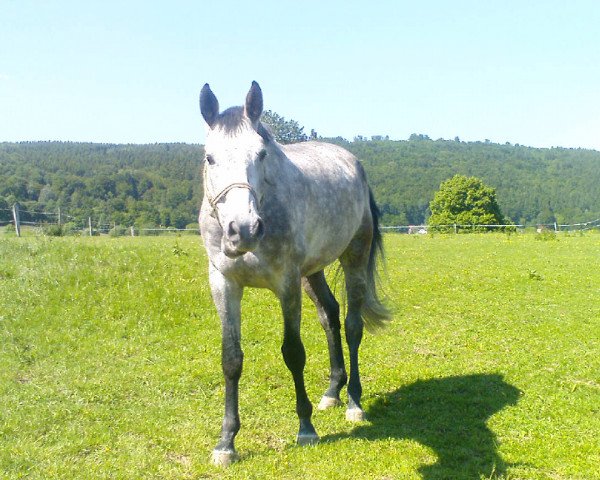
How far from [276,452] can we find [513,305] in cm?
768

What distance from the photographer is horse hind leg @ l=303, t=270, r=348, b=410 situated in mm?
6074

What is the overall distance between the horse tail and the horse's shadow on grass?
0.83 meters

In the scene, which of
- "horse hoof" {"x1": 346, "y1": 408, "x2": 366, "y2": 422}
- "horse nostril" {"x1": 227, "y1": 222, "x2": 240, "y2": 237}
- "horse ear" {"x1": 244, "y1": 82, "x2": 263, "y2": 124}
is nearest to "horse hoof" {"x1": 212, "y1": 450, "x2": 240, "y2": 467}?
"horse hoof" {"x1": 346, "y1": 408, "x2": 366, "y2": 422}

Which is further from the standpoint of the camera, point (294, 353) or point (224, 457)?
point (294, 353)

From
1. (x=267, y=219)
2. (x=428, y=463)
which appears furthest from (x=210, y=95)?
(x=428, y=463)

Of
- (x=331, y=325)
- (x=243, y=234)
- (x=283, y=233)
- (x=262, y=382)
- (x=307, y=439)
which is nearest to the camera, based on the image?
(x=243, y=234)

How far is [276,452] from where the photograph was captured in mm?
4723

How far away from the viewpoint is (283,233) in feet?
14.0

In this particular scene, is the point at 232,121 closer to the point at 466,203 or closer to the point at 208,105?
the point at 208,105

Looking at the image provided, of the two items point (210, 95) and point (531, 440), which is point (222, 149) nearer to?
point (210, 95)

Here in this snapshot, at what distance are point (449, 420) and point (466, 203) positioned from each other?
198 ft

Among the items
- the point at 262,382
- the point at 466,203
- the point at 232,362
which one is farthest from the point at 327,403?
the point at 466,203

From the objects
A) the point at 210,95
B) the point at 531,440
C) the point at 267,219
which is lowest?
the point at 531,440

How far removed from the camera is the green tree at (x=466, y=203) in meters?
61.3
